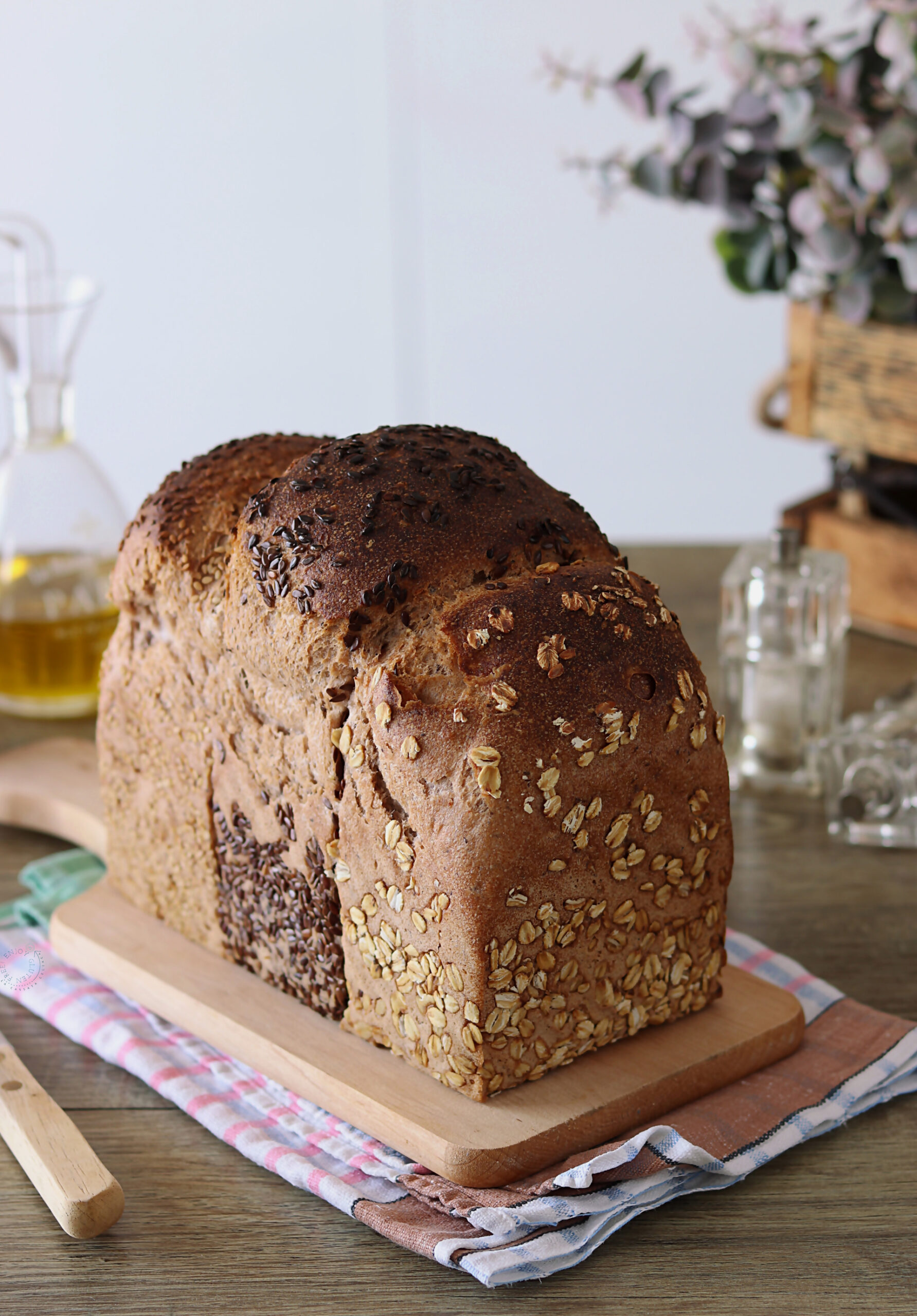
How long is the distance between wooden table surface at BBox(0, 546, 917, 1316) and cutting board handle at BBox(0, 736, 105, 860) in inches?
13.0

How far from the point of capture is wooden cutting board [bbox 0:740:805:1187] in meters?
0.87

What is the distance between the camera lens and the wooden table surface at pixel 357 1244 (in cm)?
79

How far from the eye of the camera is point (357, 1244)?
2.74 feet

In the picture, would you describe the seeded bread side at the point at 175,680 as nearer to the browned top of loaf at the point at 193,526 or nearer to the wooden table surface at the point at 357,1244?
the browned top of loaf at the point at 193,526

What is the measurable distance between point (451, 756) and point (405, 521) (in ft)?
0.56

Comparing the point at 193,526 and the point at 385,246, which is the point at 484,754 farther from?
the point at 385,246

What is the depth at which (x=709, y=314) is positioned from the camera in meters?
4.23

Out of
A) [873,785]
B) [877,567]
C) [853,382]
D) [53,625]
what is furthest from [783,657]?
[53,625]

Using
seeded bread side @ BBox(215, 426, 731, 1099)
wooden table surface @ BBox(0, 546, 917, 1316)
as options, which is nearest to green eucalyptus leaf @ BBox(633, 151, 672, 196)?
seeded bread side @ BBox(215, 426, 731, 1099)

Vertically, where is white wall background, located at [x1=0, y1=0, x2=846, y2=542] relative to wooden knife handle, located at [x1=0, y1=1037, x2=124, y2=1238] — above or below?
above

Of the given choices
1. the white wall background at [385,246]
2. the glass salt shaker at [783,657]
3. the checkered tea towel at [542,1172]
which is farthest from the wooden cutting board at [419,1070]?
the white wall background at [385,246]

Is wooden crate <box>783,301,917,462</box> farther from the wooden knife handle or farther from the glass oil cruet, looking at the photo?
the wooden knife handle

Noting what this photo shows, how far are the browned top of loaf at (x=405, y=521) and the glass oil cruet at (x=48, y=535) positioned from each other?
68 cm

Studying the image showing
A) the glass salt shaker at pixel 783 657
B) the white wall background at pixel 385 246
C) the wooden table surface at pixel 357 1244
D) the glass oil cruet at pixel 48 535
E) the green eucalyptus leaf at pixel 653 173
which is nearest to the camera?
the wooden table surface at pixel 357 1244
